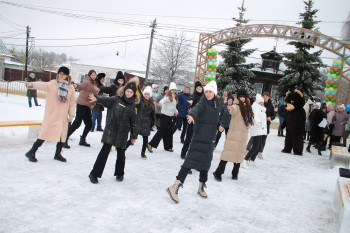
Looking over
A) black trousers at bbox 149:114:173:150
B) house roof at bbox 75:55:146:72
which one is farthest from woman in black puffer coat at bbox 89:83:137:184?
house roof at bbox 75:55:146:72

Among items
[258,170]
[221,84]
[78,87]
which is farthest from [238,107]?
[221,84]

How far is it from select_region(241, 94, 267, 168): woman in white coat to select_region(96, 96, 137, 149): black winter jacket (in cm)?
360

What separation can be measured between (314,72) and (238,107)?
27287mm

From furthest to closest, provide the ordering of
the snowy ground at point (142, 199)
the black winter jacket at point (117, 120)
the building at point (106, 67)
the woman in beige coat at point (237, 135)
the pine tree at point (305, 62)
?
the building at point (106, 67), the pine tree at point (305, 62), the woman in beige coat at point (237, 135), the black winter jacket at point (117, 120), the snowy ground at point (142, 199)

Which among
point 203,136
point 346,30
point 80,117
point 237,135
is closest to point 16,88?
point 80,117

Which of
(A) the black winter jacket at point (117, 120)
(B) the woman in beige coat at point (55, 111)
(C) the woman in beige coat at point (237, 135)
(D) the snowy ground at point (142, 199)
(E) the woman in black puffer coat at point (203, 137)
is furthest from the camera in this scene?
(C) the woman in beige coat at point (237, 135)

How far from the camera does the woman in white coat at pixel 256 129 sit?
7.57 m

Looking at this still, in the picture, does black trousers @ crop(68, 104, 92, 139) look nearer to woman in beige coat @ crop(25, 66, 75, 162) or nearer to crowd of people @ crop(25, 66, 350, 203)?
crowd of people @ crop(25, 66, 350, 203)

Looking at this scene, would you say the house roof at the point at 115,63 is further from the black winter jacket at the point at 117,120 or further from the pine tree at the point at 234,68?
the black winter jacket at the point at 117,120

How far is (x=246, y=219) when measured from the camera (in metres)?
4.36

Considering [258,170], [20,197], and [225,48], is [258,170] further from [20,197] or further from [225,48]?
[225,48]

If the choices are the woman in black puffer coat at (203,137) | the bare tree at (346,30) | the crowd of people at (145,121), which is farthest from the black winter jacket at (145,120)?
the bare tree at (346,30)

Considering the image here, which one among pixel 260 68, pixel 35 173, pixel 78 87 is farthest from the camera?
pixel 260 68

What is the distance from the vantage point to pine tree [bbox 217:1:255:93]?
3073 centimetres
